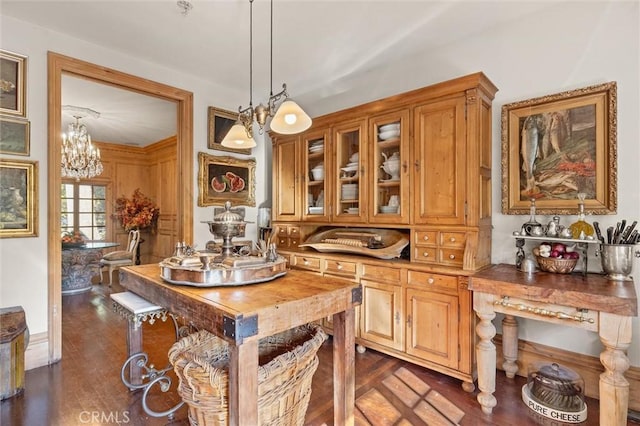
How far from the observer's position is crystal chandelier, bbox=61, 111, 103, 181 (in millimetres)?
4902

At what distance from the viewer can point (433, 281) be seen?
238 centimetres

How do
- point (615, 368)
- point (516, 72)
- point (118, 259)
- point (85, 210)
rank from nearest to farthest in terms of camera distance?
1. point (615, 368)
2. point (516, 72)
3. point (118, 259)
4. point (85, 210)

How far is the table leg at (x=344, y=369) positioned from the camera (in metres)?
1.71

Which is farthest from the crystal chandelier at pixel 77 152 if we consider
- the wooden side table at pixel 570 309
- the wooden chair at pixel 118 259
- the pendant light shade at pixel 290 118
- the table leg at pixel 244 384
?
the wooden side table at pixel 570 309

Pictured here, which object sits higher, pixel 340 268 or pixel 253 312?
pixel 253 312

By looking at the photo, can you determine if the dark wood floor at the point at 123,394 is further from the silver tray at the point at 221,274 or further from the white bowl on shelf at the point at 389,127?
the white bowl on shelf at the point at 389,127

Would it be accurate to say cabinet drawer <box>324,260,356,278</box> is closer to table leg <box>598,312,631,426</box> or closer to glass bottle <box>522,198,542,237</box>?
glass bottle <box>522,198,542,237</box>

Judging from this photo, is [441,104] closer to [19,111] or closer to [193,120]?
[193,120]

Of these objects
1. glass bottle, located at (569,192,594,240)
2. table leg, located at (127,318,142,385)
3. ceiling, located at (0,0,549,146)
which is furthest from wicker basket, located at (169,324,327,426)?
ceiling, located at (0,0,549,146)

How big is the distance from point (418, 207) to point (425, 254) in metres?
0.38

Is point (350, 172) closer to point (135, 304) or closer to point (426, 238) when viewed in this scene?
point (426, 238)

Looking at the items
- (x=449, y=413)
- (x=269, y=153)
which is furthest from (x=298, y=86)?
(x=449, y=413)

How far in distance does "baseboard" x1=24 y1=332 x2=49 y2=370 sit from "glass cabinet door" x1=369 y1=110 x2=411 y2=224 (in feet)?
9.72

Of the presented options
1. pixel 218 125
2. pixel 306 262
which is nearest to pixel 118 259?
pixel 218 125
